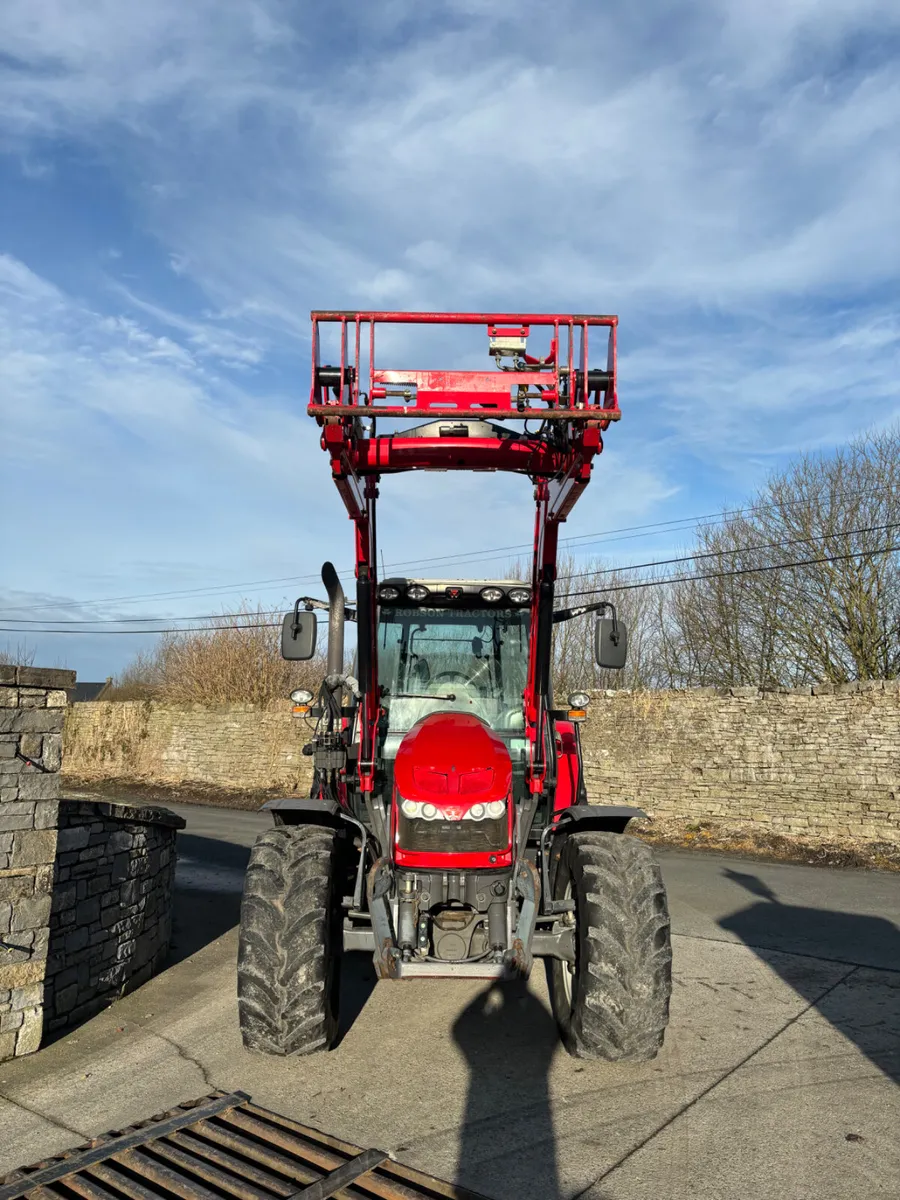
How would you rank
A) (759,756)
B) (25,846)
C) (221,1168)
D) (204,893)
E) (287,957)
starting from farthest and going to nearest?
(759,756)
(204,893)
(25,846)
(287,957)
(221,1168)

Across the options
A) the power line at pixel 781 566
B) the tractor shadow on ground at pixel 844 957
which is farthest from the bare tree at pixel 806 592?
the tractor shadow on ground at pixel 844 957

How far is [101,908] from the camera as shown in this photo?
5.94m

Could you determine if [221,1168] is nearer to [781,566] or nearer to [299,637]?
[299,637]

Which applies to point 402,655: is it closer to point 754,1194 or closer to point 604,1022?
point 604,1022

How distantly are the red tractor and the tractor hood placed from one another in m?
0.01

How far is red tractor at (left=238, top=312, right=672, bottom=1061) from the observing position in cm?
455

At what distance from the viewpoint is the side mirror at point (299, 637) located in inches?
225

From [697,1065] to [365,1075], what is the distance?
1.77 m

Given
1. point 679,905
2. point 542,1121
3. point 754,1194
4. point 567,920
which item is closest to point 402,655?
point 567,920

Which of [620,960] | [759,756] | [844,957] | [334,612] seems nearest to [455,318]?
[334,612]

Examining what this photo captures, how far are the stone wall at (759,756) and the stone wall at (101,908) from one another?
10242mm


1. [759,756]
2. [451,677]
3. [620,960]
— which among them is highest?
[451,677]

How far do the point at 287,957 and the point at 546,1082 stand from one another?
57.7 inches

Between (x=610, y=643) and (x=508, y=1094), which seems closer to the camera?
(x=508, y=1094)
